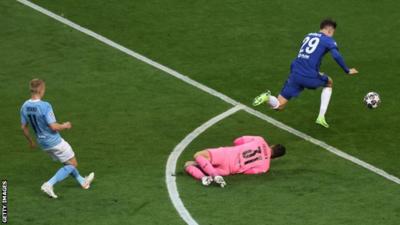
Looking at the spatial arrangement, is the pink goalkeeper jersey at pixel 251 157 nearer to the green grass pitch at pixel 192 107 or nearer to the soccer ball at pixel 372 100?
the green grass pitch at pixel 192 107

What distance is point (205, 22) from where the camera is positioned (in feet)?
87.7

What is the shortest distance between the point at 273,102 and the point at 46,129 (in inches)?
206

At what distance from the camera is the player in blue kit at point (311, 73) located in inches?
821

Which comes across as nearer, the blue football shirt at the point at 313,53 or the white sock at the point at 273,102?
the blue football shirt at the point at 313,53

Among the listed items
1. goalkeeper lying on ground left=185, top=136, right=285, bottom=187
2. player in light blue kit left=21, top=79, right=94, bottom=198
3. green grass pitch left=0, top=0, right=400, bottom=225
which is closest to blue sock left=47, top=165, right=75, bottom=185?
player in light blue kit left=21, top=79, right=94, bottom=198

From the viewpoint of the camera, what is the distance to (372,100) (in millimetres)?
21234

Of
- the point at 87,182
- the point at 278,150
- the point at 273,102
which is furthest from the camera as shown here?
the point at 273,102

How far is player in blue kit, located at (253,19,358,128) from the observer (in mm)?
20859

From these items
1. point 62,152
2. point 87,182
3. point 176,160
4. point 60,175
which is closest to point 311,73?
point 176,160

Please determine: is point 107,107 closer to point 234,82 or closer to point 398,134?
point 234,82

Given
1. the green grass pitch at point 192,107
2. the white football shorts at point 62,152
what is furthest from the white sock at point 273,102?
the white football shorts at point 62,152

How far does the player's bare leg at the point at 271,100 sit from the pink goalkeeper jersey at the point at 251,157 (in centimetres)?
192

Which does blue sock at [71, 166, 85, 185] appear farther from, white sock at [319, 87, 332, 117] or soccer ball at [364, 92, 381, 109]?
soccer ball at [364, 92, 381, 109]

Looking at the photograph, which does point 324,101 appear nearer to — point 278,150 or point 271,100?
point 271,100
